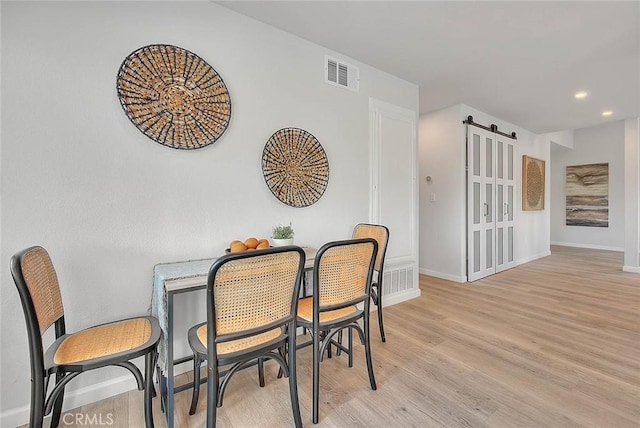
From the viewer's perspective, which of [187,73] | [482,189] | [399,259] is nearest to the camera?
[187,73]

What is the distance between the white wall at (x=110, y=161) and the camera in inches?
59.2

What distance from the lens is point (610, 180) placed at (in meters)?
6.47

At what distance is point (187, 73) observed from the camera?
1924mm

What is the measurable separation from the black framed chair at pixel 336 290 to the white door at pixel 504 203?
4055 mm

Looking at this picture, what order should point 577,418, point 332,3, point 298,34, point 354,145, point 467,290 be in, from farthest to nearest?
1. point 467,290
2. point 354,145
3. point 298,34
4. point 332,3
5. point 577,418

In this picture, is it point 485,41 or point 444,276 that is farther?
point 444,276

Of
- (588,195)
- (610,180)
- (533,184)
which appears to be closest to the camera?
(533,184)

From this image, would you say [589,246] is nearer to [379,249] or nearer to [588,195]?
[588,195]

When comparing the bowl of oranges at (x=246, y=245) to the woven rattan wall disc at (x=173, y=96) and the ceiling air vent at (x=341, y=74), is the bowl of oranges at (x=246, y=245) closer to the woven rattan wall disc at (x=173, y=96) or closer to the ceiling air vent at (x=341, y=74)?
the woven rattan wall disc at (x=173, y=96)

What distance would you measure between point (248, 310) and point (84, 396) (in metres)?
1.29

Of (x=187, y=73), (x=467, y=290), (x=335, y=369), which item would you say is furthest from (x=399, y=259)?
(x=187, y=73)

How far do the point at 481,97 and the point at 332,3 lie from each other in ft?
9.01

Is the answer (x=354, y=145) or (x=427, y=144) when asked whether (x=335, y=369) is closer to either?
(x=354, y=145)

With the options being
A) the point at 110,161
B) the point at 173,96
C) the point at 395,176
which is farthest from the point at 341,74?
the point at 110,161
